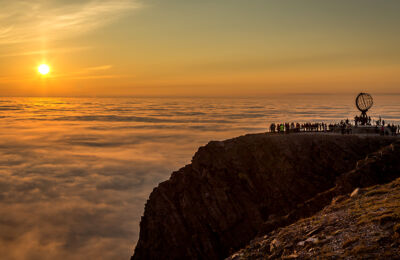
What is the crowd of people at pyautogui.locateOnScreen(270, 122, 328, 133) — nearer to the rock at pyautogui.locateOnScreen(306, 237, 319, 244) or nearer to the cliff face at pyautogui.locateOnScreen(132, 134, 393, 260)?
the cliff face at pyautogui.locateOnScreen(132, 134, 393, 260)

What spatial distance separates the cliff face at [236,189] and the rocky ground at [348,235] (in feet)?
47.3

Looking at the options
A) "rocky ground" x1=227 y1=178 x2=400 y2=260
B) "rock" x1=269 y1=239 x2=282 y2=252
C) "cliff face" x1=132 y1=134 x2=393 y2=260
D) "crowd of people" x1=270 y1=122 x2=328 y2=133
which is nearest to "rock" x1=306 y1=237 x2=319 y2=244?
"rocky ground" x1=227 y1=178 x2=400 y2=260

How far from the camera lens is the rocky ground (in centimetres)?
1318

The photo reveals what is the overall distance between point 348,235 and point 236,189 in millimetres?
22776

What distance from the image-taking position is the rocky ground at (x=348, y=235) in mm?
13177

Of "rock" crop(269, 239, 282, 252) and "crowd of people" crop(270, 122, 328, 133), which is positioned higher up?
"crowd of people" crop(270, 122, 328, 133)

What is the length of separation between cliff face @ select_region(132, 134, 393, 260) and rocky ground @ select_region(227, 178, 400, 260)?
14.4 meters

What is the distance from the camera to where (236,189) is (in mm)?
37594

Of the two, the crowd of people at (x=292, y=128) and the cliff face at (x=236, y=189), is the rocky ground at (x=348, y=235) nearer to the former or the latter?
the cliff face at (x=236, y=189)

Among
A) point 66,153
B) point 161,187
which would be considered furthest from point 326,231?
point 66,153

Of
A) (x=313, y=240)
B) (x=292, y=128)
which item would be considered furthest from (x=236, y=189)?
(x=313, y=240)

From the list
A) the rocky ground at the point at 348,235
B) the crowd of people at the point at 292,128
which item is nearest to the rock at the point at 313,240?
the rocky ground at the point at 348,235

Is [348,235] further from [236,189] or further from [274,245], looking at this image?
[236,189]

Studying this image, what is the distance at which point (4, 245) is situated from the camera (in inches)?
2662
